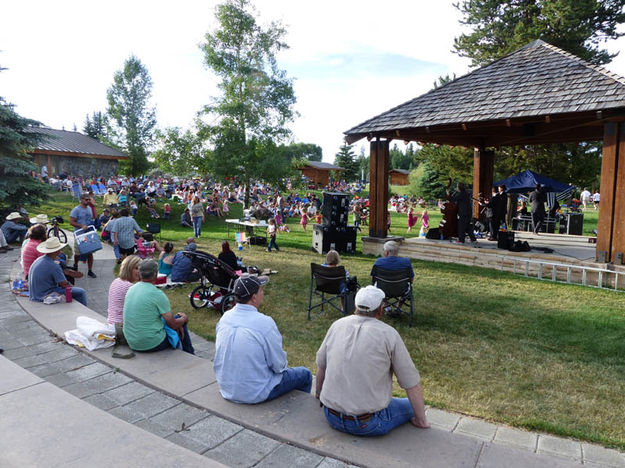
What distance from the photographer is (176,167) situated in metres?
23.7

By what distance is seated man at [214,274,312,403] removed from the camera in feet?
12.1

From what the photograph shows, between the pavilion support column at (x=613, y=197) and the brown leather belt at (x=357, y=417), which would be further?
the pavilion support column at (x=613, y=197)

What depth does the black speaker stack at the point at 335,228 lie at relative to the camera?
1419 cm

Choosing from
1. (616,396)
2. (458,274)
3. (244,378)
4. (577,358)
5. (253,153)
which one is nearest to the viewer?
(244,378)

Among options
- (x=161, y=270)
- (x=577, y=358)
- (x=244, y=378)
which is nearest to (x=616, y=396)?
(x=577, y=358)

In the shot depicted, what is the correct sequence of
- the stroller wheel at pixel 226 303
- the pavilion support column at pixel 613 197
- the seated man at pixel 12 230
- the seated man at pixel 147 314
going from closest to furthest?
the seated man at pixel 147 314 < the stroller wheel at pixel 226 303 < the pavilion support column at pixel 613 197 < the seated man at pixel 12 230

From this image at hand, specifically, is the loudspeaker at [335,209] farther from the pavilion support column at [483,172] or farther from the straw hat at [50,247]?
the straw hat at [50,247]

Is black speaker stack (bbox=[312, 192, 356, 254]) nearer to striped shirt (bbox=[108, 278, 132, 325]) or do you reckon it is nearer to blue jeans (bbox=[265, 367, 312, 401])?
striped shirt (bbox=[108, 278, 132, 325])

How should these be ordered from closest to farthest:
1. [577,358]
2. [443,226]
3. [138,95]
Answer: [577,358] < [443,226] < [138,95]

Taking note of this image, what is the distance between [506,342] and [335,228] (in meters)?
8.41

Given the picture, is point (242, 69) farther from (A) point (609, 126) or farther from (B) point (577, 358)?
(B) point (577, 358)

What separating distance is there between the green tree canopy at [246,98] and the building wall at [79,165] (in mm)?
14507

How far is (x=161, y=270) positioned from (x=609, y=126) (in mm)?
10485

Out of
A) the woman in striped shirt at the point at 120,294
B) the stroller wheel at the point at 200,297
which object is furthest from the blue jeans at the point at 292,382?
the stroller wheel at the point at 200,297
